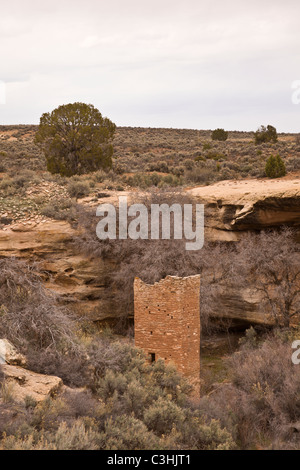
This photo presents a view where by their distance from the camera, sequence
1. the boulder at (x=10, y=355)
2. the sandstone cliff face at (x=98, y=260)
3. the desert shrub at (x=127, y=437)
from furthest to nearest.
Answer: the sandstone cliff face at (x=98, y=260) < the boulder at (x=10, y=355) < the desert shrub at (x=127, y=437)

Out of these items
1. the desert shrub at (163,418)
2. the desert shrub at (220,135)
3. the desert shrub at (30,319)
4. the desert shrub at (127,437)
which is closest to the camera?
the desert shrub at (127,437)

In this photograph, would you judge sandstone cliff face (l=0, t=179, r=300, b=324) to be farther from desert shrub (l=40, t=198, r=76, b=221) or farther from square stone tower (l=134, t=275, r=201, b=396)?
square stone tower (l=134, t=275, r=201, b=396)

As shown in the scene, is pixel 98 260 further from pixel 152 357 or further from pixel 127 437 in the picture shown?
pixel 127 437

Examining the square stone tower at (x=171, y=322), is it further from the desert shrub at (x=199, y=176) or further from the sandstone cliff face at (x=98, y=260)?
the desert shrub at (x=199, y=176)

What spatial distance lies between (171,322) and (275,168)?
12.5m

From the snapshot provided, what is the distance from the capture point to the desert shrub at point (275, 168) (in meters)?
21.2

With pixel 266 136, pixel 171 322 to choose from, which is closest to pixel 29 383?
pixel 171 322

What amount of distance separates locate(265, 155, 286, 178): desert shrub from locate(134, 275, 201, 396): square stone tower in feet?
38.1

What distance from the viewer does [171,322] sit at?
11.0m

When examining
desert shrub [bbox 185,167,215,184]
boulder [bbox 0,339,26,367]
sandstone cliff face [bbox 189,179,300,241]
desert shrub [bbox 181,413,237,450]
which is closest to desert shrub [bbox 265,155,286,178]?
desert shrub [bbox 185,167,215,184]

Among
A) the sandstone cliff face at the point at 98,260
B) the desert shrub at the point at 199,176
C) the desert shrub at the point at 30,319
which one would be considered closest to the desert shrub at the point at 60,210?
the sandstone cliff face at the point at 98,260

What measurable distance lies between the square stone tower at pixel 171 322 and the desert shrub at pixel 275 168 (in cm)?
1162

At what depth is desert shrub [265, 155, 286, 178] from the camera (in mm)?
21203
